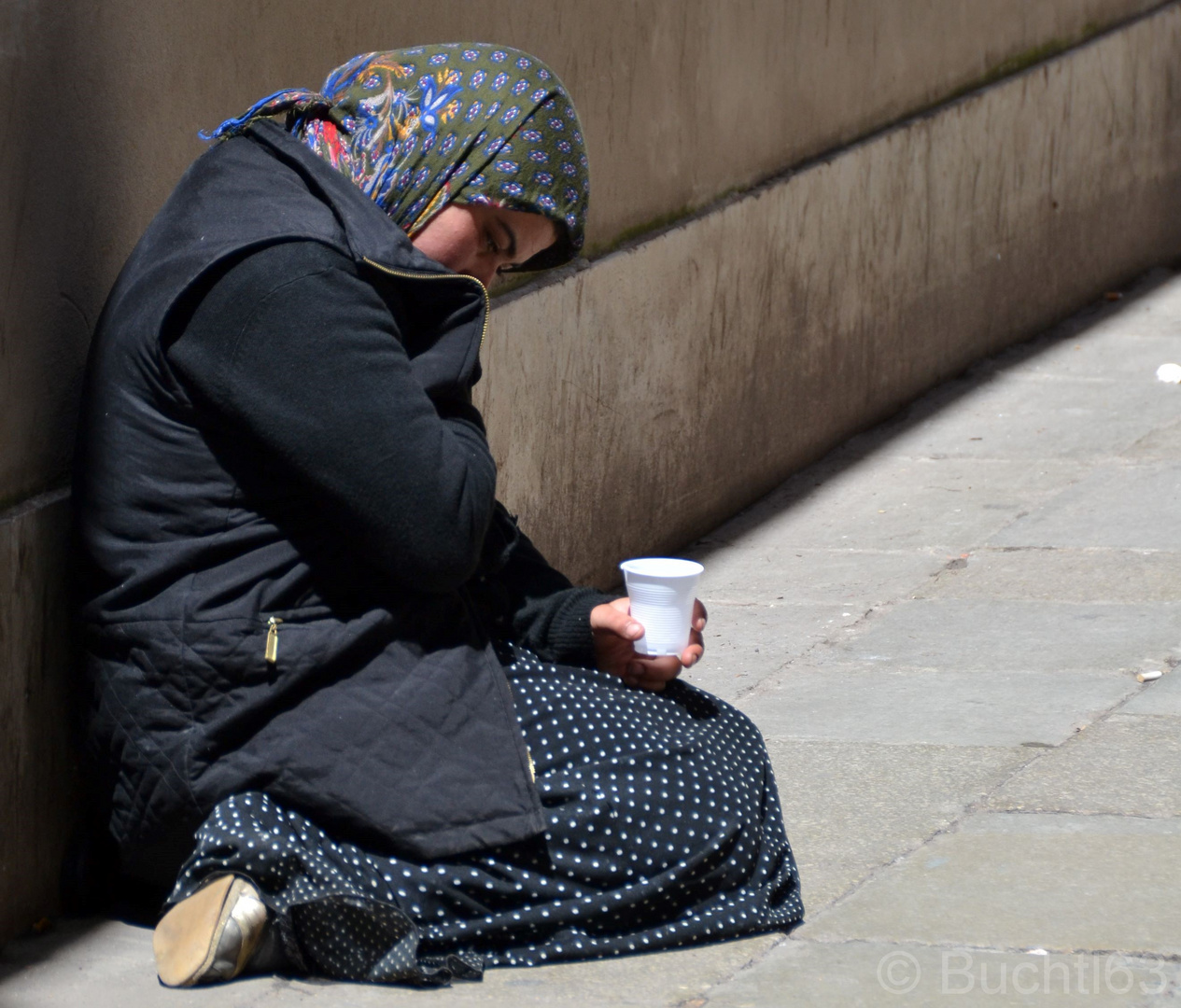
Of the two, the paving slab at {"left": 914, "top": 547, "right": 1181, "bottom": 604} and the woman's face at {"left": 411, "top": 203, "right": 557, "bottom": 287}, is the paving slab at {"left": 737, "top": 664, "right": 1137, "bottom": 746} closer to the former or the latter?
the paving slab at {"left": 914, "top": 547, "right": 1181, "bottom": 604}

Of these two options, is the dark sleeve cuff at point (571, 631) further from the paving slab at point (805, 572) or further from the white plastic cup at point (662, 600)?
the paving slab at point (805, 572)

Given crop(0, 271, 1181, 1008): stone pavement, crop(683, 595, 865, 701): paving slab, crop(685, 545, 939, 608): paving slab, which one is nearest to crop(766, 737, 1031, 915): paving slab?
crop(0, 271, 1181, 1008): stone pavement

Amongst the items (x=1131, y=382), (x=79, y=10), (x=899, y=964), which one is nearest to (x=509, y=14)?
(x=79, y=10)

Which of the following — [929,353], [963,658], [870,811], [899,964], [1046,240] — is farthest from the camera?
[1046,240]

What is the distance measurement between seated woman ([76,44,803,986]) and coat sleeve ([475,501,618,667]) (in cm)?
13

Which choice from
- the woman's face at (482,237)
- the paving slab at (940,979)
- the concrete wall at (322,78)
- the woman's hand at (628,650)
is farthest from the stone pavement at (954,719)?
the woman's face at (482,237)

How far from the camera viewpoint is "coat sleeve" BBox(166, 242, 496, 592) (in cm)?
253

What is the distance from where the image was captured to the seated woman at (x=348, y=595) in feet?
8.43

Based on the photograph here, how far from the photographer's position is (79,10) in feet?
9.68

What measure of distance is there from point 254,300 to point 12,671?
0.73 metres

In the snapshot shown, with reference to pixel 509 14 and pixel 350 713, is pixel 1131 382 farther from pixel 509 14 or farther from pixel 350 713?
pixel 350 713

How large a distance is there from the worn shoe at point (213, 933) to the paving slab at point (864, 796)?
34.2 inches

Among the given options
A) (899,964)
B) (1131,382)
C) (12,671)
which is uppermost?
(12,671)

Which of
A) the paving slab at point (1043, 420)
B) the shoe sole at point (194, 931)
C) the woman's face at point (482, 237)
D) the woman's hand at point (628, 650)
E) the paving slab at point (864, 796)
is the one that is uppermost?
the woman's face at point (482, 237)
